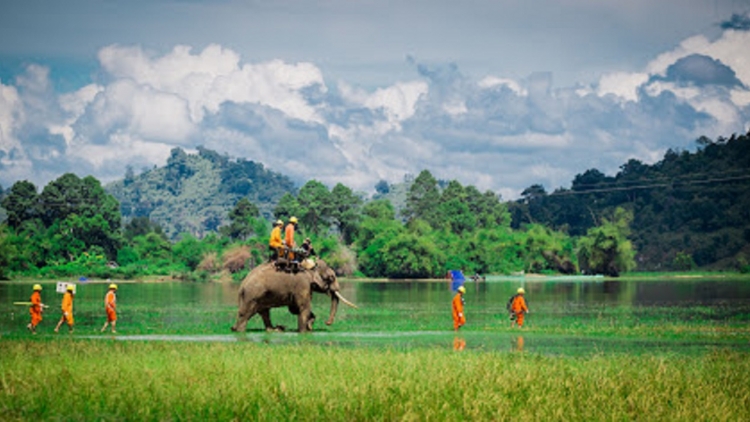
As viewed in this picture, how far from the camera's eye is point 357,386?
2019 centimetres

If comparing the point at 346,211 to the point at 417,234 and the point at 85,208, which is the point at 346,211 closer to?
the point at 417,234

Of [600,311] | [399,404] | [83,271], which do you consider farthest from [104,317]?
[83,271]

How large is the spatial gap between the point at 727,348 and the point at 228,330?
50.4ft

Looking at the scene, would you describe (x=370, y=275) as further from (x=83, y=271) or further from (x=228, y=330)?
(x=228, y=330)

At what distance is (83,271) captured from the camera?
11962 centimetres

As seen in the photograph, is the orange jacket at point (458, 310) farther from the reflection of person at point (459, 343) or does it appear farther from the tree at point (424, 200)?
the tree at point (424, 200)

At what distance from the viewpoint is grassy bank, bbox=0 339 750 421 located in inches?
733

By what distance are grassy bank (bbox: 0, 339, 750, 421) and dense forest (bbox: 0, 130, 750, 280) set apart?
92.5 metres

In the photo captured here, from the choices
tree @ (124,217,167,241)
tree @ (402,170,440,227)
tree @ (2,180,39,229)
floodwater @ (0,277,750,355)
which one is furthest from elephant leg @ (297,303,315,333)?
tree @ (124,217,167,241)

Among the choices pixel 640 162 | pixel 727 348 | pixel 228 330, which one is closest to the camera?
pixel 727 348

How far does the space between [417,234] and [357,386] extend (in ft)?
383

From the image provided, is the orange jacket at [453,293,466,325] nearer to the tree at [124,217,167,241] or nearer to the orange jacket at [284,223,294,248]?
the orange jacket at [284,223,294,248]

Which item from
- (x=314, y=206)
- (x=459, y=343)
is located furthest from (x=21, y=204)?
(x=459, y=343)

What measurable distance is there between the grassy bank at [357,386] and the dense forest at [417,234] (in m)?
92.5
